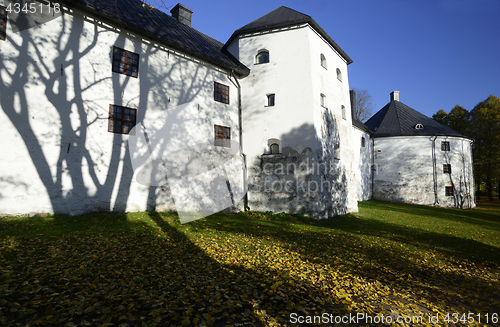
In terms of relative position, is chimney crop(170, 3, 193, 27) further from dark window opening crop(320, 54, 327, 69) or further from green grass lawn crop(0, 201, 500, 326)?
green grass lawn crop(0, 201, 500, 326)

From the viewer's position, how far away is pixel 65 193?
8.79m

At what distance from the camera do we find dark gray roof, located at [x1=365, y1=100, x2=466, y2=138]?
2623 centimetres

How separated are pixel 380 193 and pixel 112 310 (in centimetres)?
2813

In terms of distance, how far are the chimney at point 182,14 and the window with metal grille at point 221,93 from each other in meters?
6.35

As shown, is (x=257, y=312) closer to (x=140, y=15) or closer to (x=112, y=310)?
(x=112, y=310)

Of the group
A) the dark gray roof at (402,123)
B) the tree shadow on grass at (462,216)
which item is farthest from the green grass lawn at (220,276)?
the dark gray roof at (402,123)

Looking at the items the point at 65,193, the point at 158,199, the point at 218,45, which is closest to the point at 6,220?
the point at 65,193

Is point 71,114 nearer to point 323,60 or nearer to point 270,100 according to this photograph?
point 270,100

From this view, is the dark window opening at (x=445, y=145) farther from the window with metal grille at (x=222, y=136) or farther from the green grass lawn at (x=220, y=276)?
the window with metal grille at (x=222, y=136)

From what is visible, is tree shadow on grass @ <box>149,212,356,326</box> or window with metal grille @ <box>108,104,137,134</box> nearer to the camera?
tree shadow on grass @ <box>149,212,356,326</box>

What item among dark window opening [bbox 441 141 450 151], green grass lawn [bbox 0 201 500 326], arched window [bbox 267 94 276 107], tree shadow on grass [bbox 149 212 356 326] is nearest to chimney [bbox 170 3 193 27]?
arched window [bbox 267 94 276 107]

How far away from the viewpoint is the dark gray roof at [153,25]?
32.3 feet

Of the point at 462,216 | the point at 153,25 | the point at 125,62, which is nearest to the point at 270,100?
the point at 153,25

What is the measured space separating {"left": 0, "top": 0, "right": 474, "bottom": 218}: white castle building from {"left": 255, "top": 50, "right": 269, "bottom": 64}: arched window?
0.24ft
